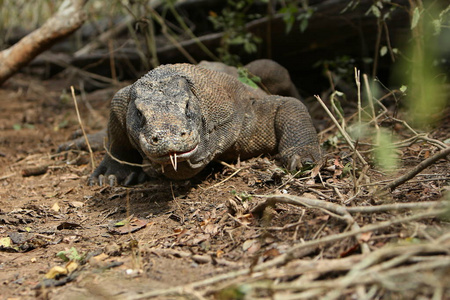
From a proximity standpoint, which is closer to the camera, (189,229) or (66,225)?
(189,229)

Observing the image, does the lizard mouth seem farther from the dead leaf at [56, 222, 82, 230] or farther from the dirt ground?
the dead leaf at [56, 222, 82, 230]

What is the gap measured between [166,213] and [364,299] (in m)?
2.15

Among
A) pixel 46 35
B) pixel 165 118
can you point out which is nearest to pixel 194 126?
pixel 165 118

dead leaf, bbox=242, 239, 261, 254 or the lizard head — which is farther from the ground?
the lizard head

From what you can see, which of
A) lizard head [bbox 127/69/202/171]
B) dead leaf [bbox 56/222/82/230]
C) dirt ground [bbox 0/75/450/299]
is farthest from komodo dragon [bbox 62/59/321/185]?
dead leaf [bbox 56/222/82/230]

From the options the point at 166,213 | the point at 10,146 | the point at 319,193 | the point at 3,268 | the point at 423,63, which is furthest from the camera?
the point at 10,146

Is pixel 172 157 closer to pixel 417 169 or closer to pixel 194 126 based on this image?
pixel 194 126

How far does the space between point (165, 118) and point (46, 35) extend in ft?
12.1

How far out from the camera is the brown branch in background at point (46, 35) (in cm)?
635

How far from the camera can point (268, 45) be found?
746 cm

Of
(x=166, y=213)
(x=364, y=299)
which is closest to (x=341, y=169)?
(x=166, y=213)

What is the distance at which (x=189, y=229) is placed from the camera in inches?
132

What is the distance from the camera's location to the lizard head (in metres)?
3.34

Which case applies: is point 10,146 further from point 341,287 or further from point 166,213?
point 341,287
